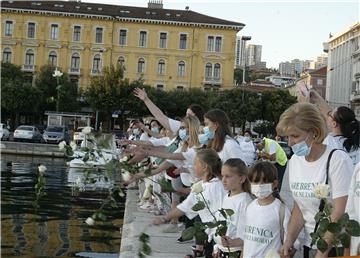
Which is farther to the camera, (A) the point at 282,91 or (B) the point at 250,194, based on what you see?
(A) the point at 282,91

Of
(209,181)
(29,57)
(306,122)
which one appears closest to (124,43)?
(29,57)

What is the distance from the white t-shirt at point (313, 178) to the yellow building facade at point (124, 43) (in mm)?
73676

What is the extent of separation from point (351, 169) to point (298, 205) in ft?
1.61

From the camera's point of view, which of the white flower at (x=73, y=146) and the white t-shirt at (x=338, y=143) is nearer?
the white flower at (x=73, y=146)

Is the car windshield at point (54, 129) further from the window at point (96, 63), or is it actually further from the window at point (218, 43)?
the window at point (218, 43)

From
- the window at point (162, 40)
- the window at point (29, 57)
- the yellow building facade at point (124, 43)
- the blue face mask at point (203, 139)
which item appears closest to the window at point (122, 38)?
the yellow building facade at point (124, 43)

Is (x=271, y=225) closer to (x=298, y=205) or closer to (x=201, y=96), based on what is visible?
(x=298, y=205)

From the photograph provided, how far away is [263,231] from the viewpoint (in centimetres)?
462

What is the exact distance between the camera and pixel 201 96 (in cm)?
7056

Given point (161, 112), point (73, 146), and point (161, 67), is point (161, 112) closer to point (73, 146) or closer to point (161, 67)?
point (73, 146)

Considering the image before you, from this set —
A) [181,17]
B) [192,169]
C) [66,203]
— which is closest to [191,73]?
→ [181,17]

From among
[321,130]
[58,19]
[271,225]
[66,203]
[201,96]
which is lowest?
[66,203]

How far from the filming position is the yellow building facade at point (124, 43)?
76.3 m

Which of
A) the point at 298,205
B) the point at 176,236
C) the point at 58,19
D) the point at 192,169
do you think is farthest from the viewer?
the point at 58,19
